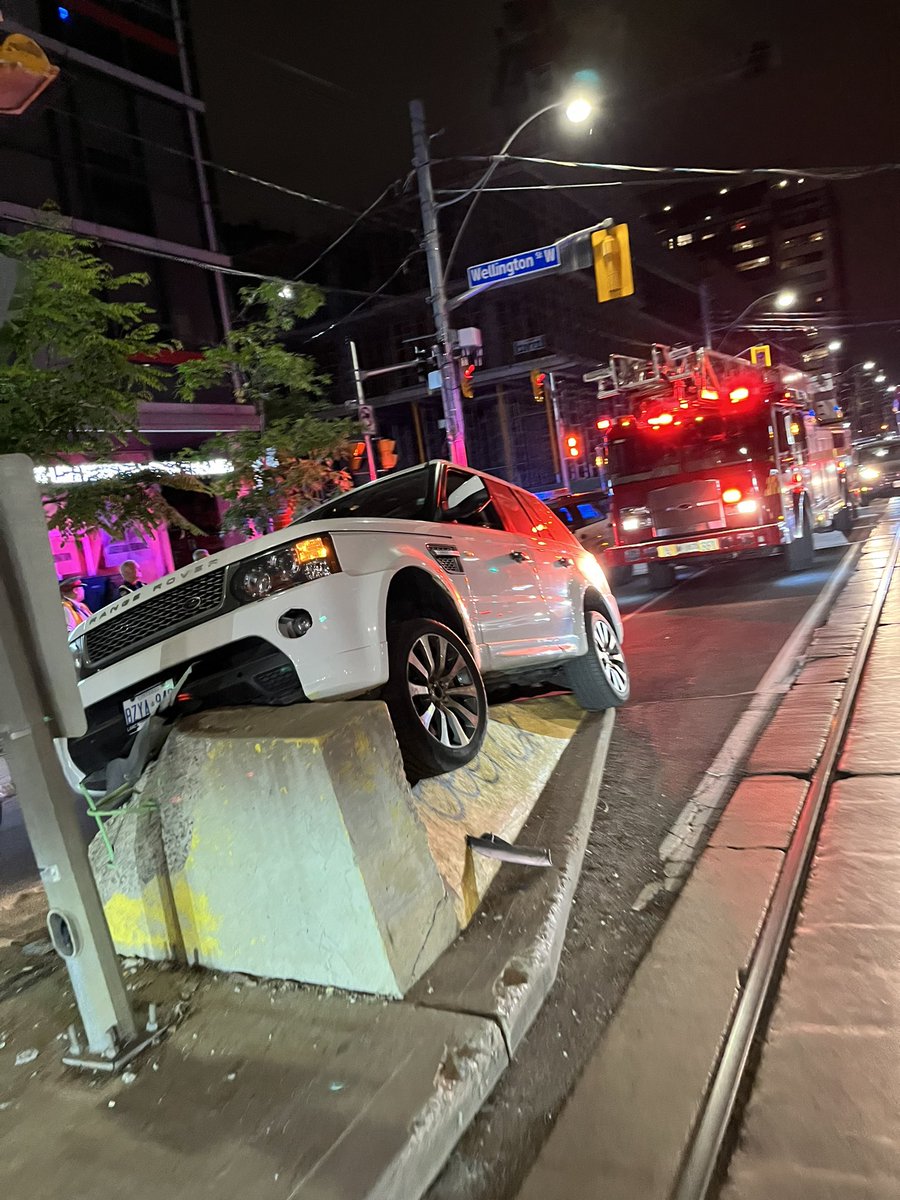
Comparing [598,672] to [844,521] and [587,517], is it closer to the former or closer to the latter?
[587,517]

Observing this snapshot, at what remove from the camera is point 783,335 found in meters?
65.6

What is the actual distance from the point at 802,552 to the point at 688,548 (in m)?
2.37

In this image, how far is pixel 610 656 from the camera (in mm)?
6793

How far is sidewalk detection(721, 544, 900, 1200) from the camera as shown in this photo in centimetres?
218

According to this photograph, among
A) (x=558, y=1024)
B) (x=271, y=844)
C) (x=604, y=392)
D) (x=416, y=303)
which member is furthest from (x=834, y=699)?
(x=416, y=303)

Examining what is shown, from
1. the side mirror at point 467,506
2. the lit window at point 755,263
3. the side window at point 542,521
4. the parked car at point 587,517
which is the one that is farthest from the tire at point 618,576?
the lit window at point 755,263

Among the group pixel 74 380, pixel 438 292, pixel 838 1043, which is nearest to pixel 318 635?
pixel 838 1043

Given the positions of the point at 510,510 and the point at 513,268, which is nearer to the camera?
the point at 510,510

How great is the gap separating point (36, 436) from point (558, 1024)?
213 inches

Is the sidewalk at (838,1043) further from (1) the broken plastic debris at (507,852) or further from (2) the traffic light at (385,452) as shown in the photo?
(2) the traffic light at (385,452)

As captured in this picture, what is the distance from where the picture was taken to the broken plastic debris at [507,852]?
3695 millimetres

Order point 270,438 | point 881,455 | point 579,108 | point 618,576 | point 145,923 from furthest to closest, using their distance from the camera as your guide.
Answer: point 881,455 < point 618,576 < point 579,108 < point 270,438 < point 145,923

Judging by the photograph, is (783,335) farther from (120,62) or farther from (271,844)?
(271,844)

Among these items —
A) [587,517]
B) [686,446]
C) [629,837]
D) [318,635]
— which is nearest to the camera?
[318,635]
